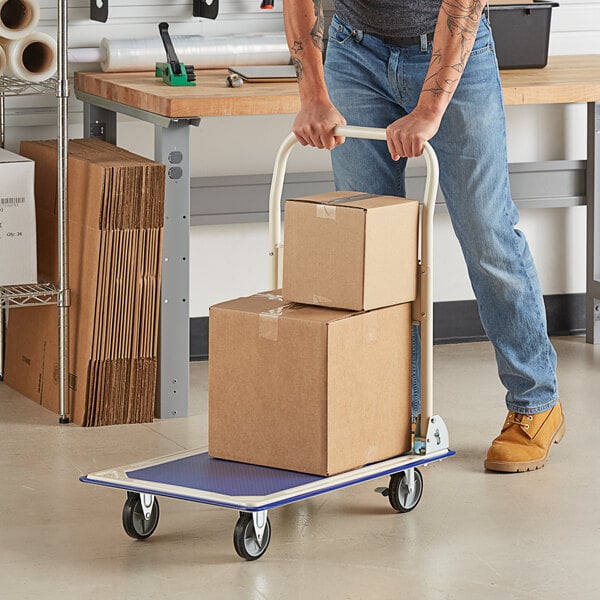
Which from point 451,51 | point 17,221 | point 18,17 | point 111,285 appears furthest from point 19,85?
point 451,51

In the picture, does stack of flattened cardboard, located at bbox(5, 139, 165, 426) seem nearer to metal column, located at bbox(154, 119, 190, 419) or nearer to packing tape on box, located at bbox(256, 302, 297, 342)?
metal column, located at bbox(154, 119, 190, 419)

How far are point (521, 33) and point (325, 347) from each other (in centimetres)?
184

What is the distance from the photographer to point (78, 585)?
2.58m

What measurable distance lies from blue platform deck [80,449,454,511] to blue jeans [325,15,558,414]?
455 mm

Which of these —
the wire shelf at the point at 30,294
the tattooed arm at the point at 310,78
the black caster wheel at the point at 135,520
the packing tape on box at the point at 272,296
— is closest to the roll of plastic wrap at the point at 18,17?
the wire shelf at the point at 30,294

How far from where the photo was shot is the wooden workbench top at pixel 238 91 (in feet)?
11.7

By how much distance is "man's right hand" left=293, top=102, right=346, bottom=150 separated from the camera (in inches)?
115

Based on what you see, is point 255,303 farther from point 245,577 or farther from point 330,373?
point 245,577

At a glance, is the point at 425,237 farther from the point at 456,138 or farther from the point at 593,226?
the point at 593,226

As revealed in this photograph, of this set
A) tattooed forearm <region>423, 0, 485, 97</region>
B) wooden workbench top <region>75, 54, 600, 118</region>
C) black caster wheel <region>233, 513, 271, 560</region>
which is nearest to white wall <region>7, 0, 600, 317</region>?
wooden workbench top <region>75, 54, 600, 118</region>

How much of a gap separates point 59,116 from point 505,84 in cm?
122

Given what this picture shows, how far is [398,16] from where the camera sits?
298 centimetres

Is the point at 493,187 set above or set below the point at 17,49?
below

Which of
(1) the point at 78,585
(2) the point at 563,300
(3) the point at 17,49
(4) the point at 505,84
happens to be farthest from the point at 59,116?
(2) the point at 563,300
